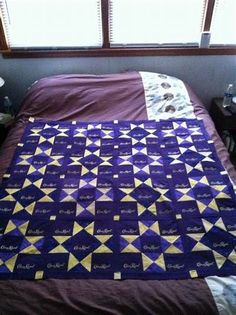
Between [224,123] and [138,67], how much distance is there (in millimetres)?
867

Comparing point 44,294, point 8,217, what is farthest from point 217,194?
point 8,217

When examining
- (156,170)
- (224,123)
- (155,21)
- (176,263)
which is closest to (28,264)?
(176,263)

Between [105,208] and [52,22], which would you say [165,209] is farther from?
[52,22]

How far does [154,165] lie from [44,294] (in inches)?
35.1

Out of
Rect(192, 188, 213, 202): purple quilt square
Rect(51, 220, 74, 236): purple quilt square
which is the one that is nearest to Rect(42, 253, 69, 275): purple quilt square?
Rect(51, 220, 74, 236): purple quilt square

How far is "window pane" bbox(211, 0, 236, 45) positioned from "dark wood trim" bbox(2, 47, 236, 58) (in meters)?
0.09

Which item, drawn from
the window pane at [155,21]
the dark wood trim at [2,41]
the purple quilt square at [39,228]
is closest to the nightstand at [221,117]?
the window pane at [155,21]

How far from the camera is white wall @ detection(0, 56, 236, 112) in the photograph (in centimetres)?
240

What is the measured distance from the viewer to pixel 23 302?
100cm

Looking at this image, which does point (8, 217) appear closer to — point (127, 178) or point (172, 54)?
point (127, 178)

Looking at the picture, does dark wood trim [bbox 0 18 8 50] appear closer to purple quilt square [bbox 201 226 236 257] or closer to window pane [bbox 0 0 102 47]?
window pane [bbox 0 0 102 47]

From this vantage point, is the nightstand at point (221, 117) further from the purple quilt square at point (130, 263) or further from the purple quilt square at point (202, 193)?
the purple quilt square at point (130, 263)

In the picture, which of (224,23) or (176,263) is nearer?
(176,263)

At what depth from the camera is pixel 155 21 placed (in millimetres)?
2289
